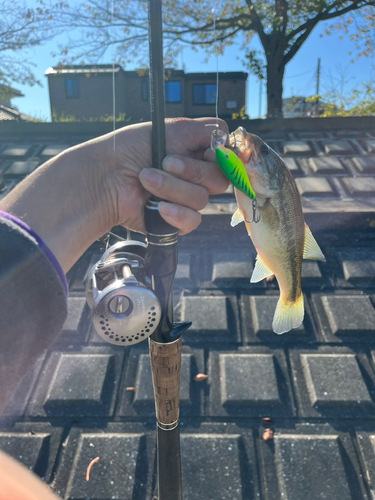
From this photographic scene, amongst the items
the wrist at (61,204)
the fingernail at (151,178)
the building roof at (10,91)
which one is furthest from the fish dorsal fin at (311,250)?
the building roof at (10,91)

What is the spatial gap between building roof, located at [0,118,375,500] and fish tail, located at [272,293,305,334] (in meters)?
1.43

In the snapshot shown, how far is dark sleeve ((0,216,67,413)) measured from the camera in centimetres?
114

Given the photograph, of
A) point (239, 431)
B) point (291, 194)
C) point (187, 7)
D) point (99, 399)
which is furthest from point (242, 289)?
point (187, 7)

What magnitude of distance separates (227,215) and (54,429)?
240 centimetres

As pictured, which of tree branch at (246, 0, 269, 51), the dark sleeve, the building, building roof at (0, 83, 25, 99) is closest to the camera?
the dark sleeve

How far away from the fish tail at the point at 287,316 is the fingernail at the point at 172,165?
69cm

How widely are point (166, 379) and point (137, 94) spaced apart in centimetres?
2283

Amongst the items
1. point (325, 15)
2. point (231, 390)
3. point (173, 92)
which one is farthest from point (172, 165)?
point (173, 92)

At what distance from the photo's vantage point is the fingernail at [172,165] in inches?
56.1

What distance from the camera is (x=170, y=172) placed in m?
1.44

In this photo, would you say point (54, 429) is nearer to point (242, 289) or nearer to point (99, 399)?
point (99, 399)

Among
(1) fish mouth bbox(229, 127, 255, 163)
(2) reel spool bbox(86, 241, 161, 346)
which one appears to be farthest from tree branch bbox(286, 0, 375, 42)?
(2) reel spool bbox(86, 241, 161, 346)

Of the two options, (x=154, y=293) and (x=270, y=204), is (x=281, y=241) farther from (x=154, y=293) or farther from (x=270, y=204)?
(x=154, y=293)

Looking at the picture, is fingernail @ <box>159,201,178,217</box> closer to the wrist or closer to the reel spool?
the reel spool
